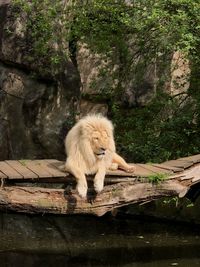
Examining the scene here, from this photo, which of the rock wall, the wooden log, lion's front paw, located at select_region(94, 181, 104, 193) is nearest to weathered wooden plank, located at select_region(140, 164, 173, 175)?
the wooden log

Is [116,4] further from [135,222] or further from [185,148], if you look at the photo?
[135,222]

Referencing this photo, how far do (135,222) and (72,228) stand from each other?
1.27 metres

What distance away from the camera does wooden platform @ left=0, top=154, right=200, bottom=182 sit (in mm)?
6613

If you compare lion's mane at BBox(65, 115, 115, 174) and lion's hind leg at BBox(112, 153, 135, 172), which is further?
lion's hind leg at BBox(112, 153, 135, 172)

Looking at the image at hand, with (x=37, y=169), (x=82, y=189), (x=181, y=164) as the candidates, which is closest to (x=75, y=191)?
(x=82, y=189)

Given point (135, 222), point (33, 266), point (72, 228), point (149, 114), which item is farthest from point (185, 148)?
point (33, 266)

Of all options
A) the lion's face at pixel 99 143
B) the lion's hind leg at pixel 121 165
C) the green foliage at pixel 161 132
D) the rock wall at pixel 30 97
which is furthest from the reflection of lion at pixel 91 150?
the rock wall at pixel 30 97

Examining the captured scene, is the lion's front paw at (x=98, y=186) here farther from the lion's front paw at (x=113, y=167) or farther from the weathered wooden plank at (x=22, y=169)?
the weathered wooden plank at (x=22, y=169)

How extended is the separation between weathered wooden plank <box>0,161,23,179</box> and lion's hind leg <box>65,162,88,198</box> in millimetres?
615

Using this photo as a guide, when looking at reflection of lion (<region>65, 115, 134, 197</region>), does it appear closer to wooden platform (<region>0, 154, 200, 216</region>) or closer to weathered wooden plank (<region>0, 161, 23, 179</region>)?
wooden platform (<region>0, 154, 200, 216</region>)

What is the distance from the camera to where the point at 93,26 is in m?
10.1

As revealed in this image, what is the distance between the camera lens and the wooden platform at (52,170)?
661cm

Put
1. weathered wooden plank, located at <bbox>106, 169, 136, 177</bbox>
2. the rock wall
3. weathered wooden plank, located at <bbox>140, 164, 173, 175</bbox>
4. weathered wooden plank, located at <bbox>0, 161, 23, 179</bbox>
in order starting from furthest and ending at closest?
the rock wall, weathered wooden plank, located at <bbox>140, 164, 173, 175</bbox>, weathered wooden plank, located at <bbox>106, 169, 136, 177</bbox>, weathered wooden plank, located at <bbox>0, 161, 23, 179</bbox>

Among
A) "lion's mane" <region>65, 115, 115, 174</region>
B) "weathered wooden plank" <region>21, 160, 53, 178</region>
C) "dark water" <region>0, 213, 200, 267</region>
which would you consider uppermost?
"lion's mane" <region>65, 115, 115, 174</region>
